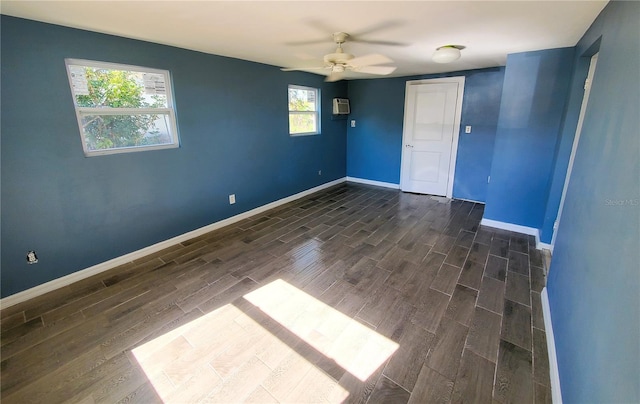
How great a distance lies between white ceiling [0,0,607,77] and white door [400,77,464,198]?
5.57 feet

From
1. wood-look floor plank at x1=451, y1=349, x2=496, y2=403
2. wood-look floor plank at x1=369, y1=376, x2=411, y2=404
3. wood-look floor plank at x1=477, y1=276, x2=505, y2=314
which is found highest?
wood-look floor plank at x1=477, y1=276, x2=505, y2=314

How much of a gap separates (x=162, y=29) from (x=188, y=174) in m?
1.57

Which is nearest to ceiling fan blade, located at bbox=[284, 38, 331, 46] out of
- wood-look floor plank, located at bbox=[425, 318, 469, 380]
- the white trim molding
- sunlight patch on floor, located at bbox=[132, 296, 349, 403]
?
sunlight patch on floor, located at bbox=[132, 296, 349, 403]

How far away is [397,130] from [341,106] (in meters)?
1.27

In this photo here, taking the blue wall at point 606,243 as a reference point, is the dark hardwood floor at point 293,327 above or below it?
below

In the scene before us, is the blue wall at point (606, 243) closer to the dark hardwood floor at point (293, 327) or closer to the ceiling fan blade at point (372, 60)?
the dark hardwood floor at point (293, 327)

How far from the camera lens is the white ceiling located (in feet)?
6.20

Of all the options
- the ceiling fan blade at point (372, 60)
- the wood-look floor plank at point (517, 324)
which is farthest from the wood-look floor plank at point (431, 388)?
the ceiling fan blade at point (372, 60)

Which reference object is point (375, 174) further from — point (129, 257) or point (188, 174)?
point (129, 257)

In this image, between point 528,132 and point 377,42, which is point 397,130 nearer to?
point 528,132

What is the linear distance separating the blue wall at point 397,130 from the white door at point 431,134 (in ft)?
0.37

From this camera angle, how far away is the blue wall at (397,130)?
4.55 meters

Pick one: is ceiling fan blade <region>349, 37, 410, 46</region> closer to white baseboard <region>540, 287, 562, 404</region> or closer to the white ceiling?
the white ceiling

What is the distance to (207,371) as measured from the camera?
5.68ft
